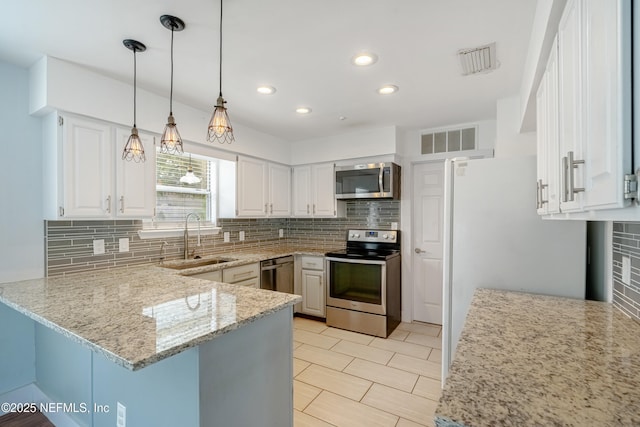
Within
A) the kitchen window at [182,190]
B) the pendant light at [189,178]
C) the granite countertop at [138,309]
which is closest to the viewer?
the granite countertop at [138,309]

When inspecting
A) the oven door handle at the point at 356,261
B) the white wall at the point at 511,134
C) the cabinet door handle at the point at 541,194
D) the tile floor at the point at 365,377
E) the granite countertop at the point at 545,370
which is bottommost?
the tile floor at the point at 365,377

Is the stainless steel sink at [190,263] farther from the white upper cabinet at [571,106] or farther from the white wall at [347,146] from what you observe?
the white upper cabinet at [571,106]

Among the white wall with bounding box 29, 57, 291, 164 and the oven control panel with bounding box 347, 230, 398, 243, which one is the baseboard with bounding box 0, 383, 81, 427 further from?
the oven control panel with bounding box 347, 230, 398, 243

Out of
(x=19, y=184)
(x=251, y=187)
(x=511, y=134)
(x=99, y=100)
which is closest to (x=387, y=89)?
(x=511, y=134)

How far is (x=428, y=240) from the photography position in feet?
12.4

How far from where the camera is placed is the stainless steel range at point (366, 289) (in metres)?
3.35

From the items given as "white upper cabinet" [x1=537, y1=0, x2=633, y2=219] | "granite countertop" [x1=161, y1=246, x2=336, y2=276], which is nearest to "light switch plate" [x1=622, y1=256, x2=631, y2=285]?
"white upper cabinet" [x1=537, y1=0, x2=633, y2=219]

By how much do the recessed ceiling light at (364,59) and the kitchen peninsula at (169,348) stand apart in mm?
1603

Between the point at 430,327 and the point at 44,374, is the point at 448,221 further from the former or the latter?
the point at 44,374

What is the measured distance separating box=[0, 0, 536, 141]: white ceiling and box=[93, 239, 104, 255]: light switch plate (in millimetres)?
1260

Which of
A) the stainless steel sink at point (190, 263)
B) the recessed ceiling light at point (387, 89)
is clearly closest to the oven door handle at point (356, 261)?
the stainless steel sink at point (190, 263)

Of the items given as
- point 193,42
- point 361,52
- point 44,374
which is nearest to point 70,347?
point 44,374

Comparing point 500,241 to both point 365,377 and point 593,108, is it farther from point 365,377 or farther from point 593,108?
point 365,377

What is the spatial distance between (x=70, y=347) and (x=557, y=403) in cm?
246
